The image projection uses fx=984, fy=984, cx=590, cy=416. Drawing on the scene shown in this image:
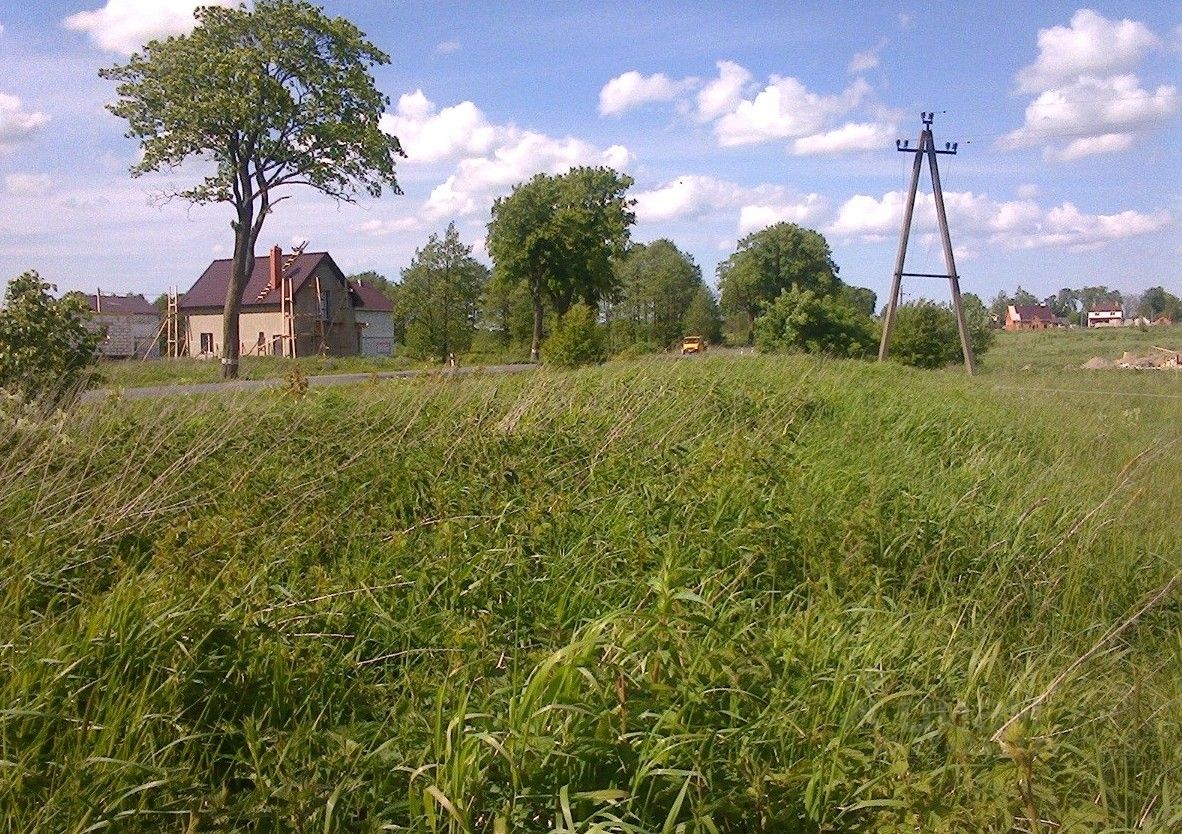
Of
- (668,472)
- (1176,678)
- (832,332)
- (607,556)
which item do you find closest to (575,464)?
(668,472)

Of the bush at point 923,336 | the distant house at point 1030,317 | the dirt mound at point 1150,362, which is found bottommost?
the dirt mound at point 1150,362

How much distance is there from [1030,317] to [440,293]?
271ft

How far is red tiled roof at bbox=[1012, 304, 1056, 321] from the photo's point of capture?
112250mm

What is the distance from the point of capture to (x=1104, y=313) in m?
109

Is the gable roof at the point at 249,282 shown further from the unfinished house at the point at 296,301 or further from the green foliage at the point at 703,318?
the green foliage at the point at 703,318

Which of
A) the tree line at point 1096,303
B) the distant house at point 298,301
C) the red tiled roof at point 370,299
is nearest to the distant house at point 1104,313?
the tree line at point 1096,303

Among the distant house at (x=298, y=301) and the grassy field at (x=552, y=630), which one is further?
the distant house at (x=298, y=301)

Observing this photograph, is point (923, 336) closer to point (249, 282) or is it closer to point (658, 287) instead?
point (249, 282)

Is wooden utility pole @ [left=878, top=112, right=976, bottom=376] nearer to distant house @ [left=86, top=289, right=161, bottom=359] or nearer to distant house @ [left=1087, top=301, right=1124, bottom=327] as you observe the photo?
distant house @ [left=86, top=289, right=161, bottom=359]

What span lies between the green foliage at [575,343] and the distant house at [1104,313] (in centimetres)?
9343

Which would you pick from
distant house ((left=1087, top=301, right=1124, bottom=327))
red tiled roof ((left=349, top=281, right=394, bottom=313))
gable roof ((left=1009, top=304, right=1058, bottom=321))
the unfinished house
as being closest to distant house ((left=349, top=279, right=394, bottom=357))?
red tiled roof ((left=349, top=281, right=394, bottom=313))

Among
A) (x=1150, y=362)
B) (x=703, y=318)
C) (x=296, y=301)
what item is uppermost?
(x=703, y=318)

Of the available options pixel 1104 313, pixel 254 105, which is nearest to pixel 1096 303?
pixel 1104 313

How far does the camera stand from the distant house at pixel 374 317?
177 feet
